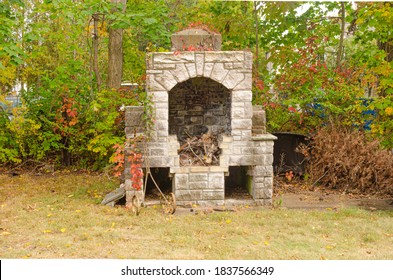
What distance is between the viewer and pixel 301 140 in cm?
970

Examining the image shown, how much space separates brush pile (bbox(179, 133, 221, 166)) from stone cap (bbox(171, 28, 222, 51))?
1.60m

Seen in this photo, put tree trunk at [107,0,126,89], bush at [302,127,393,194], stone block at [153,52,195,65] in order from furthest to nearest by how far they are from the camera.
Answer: tree trunk at [107,0,126,89] → bush at [302,127,393,194] → stone block at [153,52,195,65]

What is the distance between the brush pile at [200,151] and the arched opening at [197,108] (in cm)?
46

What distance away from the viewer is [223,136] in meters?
7.61

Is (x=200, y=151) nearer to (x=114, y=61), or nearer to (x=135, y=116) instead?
(x=135, y=116)

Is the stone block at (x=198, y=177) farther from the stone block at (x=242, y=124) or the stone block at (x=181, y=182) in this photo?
the stone block at (x=242, y=124)

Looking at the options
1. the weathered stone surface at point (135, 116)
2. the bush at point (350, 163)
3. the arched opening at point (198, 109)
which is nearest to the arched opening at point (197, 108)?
the arched opening at point (198, 109)

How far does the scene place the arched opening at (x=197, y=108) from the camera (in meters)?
9.00

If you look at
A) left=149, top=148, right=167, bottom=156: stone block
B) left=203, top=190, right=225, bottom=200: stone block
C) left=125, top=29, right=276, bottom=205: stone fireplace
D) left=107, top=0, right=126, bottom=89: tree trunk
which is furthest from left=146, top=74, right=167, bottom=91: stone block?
left=107, top=0, right=126, bottom=89: tree trunk

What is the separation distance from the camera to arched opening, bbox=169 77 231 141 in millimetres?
9000

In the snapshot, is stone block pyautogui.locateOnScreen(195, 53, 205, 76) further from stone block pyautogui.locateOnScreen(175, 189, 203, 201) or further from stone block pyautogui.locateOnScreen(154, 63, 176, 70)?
stone block pyautogui.locateOnScreen(175, 189, 203, 201)
